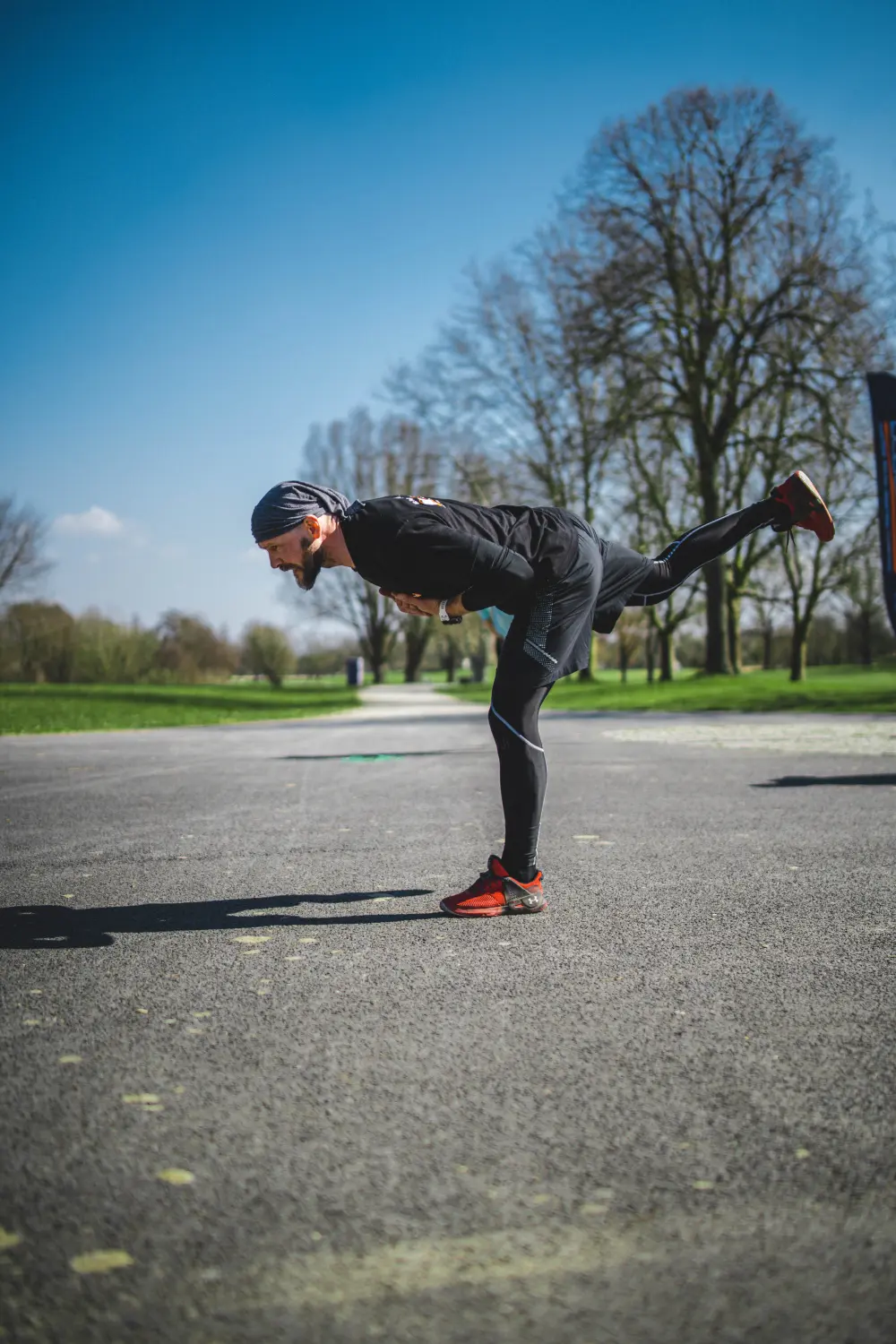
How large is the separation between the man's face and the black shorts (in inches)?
32.6

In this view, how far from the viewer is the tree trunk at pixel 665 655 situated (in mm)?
36719

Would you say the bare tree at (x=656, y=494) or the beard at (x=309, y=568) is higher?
the bare tree at (x=656, y=494)

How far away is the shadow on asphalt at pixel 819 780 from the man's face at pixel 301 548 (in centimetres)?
501

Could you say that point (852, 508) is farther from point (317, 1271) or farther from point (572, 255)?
point (317, 1271)

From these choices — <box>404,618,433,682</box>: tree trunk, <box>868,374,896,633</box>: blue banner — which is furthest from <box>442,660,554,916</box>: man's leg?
<box>404,618,433,682</box>: tree trunk

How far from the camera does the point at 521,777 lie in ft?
12.3

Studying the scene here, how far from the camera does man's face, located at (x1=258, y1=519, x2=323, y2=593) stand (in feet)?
11.3

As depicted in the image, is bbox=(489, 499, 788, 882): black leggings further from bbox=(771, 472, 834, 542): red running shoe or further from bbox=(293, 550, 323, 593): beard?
bbox=(771, 472, 834, 542): red running shoe

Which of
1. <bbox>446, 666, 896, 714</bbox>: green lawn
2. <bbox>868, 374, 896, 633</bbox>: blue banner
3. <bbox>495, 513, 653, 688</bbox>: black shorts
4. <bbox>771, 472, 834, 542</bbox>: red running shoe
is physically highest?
<bbox>868, 374, 896, 633</bbox>: blue banner

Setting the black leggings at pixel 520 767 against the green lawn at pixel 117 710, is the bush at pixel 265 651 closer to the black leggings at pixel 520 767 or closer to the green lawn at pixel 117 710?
the green lawn at pixel 117 710

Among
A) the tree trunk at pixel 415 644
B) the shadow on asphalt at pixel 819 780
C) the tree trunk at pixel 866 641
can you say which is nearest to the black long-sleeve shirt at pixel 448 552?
the shadow on asphalt at pixel 819 780

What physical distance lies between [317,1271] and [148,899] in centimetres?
269

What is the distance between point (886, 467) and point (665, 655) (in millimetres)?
27647

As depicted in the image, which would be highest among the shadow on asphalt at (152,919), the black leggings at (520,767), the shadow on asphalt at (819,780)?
the black leggings at (520,767)
